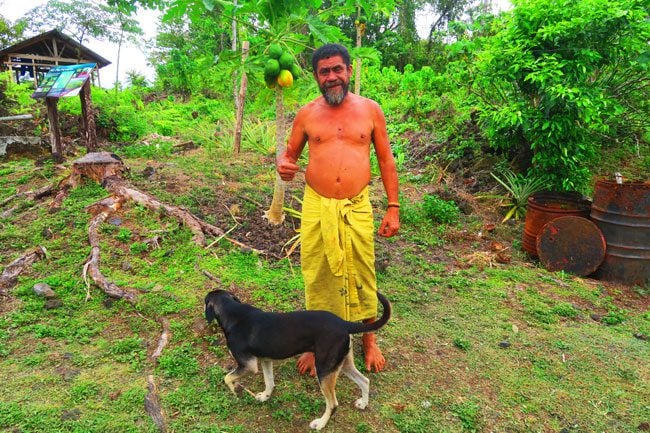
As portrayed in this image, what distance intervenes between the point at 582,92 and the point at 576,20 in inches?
33.2

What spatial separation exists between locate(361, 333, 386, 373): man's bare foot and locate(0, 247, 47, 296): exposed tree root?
10.5ft

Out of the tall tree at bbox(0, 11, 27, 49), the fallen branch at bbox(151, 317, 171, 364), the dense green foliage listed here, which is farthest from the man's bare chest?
the tall tree at bbox(0, 11, 27, 49)

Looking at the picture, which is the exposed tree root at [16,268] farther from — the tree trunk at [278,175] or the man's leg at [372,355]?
the man's leg at [372,355]

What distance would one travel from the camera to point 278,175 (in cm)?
449

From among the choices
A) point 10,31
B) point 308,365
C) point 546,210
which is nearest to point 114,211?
point 308,365

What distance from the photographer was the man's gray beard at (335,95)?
262 cm

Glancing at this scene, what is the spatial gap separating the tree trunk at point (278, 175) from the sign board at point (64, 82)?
12.1ft

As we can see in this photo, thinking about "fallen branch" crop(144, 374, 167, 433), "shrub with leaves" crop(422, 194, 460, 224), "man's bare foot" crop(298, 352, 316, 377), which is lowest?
"fallen branch" crop(144, 374, 167, 433)

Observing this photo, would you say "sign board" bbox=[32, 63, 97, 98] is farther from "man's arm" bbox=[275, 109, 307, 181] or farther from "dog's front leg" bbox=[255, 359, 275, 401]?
"dog's front leg" bbox=[255, 359, 275, 401]

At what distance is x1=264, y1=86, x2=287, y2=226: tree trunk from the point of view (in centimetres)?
416

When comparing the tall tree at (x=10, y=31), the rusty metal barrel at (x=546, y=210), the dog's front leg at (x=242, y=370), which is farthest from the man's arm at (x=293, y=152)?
the tall tree at (x=10, y=31)

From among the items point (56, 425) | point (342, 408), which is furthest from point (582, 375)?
point (56, 425)

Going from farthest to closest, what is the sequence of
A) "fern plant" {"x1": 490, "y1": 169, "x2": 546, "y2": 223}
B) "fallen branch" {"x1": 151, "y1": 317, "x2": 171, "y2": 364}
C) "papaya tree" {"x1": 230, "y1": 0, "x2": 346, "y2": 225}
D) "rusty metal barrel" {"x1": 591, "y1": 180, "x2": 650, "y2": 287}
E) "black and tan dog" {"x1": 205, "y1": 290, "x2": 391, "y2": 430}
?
"fern plant" {"x1": 490, "y1": 169, "x2": 546, "y2": 223} → "rusty metal barrel" {"x1": 591, "y1": 180, "x2": 650, "y2": 287} → "papaya tree" {"x1": 230, "y1": 0, "x2": 346, "y2": 225} → "fallen branch" {"x1": 151, "y1": 317, "x2": 171, "y2": 364} → "black and tan dog" {"x1": 205, "y1": 290, "x2": 391, "y2": 430}

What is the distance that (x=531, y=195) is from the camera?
611cm
